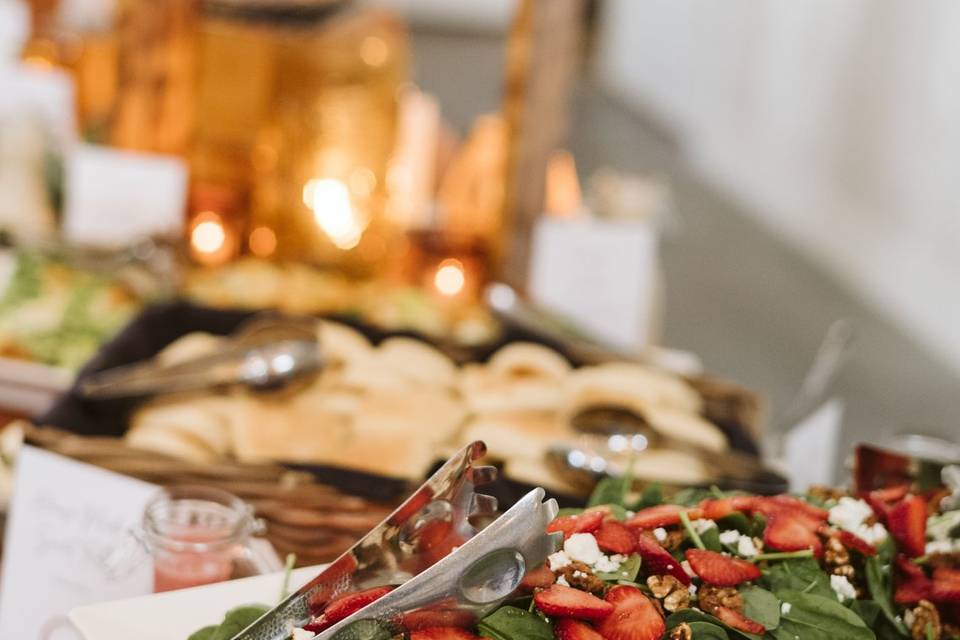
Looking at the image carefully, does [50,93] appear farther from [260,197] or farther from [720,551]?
[720,551]

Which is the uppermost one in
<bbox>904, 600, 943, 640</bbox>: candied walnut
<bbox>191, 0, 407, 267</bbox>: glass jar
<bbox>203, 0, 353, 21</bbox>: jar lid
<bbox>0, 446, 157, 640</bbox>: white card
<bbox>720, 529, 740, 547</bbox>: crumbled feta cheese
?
<bbox>203, 0, 353, 21</bbox>: jar lid

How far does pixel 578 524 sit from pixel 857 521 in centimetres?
26

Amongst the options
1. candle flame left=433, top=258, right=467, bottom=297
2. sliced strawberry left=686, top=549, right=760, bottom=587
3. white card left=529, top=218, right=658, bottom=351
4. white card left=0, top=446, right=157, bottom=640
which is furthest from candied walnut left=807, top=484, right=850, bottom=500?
candle flame left=433, top=258, right=467, bottom=297

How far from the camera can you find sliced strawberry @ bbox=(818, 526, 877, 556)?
2.92 ft

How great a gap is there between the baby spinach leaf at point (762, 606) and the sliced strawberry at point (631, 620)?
8cm

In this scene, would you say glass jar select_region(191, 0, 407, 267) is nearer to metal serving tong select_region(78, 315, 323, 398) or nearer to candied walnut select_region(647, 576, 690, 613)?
metal serving tong select_region(78, 315, 323, 398)

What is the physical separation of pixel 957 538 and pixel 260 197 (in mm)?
1544

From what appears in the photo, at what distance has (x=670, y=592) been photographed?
0.78m

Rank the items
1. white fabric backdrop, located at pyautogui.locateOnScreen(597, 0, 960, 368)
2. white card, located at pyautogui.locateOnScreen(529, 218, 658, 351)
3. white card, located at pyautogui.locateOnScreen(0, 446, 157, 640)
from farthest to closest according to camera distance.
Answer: white fabric backdrop, located at pyautogui.locateOnScreen(597, 0, 960, 368) < white card, located at pyautogui.locateOnScreen(529, 218, 658, 351) < white card, located at pyautogui.locateOnScreen(0, 446, 157, 640)

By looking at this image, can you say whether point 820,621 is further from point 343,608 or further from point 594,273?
point 594,273

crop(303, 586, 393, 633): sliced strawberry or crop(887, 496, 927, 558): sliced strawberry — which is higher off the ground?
crop(887, 496, 927, 558): sliced strawberry

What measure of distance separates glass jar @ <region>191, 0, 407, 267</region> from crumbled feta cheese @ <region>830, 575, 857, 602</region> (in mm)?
1444

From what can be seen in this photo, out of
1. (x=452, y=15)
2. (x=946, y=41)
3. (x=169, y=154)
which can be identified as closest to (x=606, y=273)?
(x=169, y=154)

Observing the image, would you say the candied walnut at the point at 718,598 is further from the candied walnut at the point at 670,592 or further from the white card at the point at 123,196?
the white card at the point at 123,196
